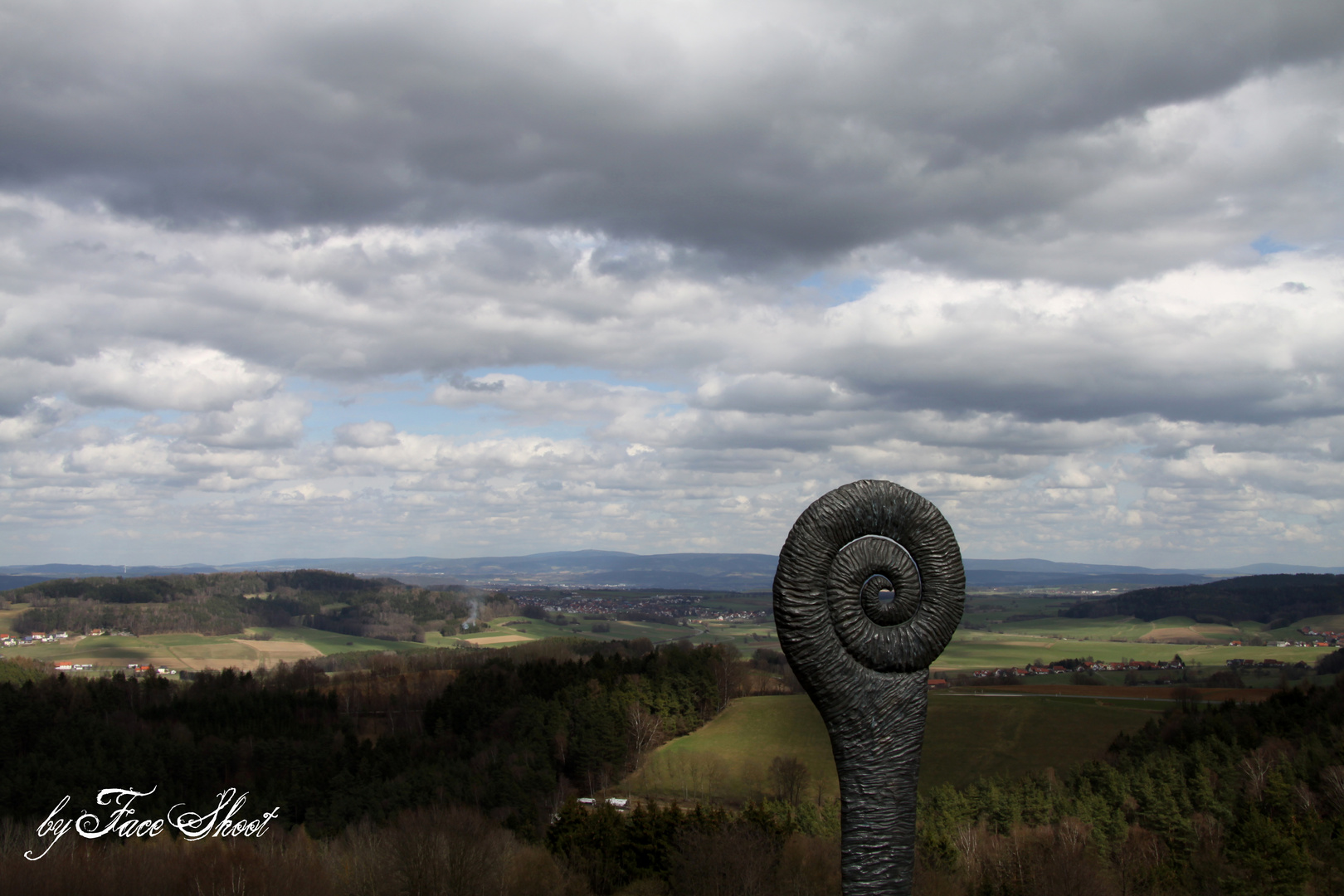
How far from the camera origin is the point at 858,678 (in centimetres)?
1097

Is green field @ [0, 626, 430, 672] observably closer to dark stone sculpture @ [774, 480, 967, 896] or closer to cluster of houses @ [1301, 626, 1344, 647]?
dark stone sculpture @ [774, 480, 967, 896]

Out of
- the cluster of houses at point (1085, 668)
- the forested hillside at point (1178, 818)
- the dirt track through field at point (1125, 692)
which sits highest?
the forested hillside at point (1178, 818)

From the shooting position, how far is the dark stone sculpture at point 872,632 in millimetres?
10719

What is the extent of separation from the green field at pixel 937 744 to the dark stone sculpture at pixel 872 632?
211 feet

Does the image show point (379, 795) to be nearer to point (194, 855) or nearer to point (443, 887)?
point (194, 855)

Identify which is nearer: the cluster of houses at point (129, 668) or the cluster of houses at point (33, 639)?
the cluster of houses at point (129, 668)

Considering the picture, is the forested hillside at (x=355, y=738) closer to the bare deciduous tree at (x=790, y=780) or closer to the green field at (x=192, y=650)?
the bare deciduous tree at (x=790, y=780)

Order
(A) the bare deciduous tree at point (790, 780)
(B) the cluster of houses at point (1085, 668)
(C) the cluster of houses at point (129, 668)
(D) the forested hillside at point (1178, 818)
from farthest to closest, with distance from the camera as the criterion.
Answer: (C) the cluster of houses at point (129, 668) → (B) the cluster of houses at point (1085, 668) → (A) the bare deciduous tree at point (790, 780) → (D) the forested hillside at point (1178, 818)

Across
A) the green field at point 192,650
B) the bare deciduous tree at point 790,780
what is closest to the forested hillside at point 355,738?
the bare deciduous tree at point 790,780

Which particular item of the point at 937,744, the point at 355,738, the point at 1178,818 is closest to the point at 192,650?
the point at 355,738

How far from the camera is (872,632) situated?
10836 mm

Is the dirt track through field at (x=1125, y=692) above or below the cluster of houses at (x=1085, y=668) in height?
above

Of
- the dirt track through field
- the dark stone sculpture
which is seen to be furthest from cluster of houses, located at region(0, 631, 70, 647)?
the dark stone sculpture

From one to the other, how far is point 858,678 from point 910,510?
2268 millimetres
